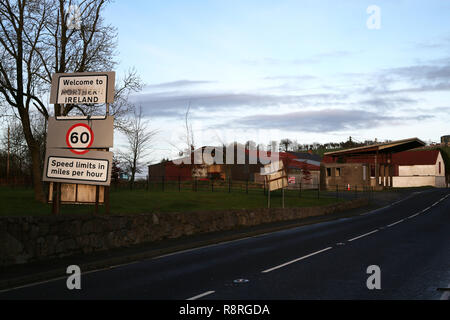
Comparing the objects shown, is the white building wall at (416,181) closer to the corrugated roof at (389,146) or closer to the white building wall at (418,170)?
the white building wall at (418,170)

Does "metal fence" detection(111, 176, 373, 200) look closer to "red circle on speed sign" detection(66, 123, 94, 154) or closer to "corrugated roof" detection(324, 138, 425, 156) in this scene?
"corrugated roof" detection(324, 138, 425, 156)

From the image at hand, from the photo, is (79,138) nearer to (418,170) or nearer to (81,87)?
(81,87)

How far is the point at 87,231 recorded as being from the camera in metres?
13.2

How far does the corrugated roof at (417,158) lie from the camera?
91050 mm

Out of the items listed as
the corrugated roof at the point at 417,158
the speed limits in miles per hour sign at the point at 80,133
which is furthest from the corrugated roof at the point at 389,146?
the speed limits in miles per hour sign at the point at 80,133

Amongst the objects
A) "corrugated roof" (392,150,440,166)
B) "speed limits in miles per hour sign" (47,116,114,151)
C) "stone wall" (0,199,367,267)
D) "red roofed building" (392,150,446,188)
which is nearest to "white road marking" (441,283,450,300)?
"stone wall" (0,199,367,267)

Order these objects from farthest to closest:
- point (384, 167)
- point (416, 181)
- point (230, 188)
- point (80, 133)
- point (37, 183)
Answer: point (416, 181), point (384, 167), point (230, 188), point (37, 183), point (80, 133)

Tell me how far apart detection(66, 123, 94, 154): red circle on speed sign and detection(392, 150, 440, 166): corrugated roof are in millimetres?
89213

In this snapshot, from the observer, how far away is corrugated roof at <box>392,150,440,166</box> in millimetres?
91050

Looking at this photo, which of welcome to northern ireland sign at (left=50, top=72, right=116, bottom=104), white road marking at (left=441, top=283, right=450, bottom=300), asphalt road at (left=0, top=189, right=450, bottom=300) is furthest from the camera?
welcome to northern ireland sign at (left=50, top=72, right=116, bottom=104)

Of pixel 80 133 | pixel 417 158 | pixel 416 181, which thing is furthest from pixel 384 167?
pixel 80 133

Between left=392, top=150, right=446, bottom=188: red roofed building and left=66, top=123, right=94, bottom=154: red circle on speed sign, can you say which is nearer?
left=66, top=123, right=94, bottom=154: red circle on speed sign

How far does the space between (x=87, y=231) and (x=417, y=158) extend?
302 ft
